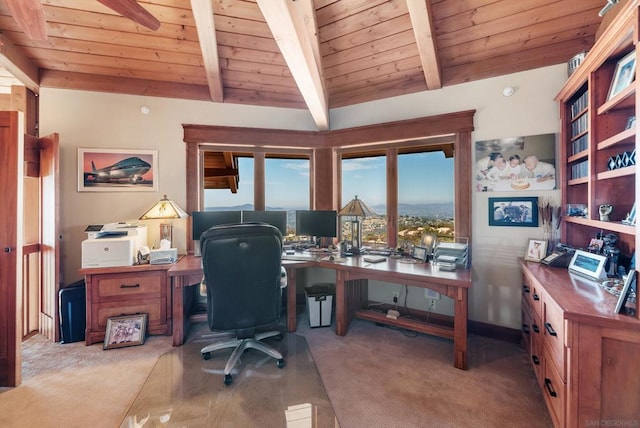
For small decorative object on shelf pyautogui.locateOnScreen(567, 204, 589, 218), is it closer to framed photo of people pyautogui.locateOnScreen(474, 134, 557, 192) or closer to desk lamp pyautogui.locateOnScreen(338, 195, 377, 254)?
framed photo of people pyautogui.locateOnScreen(474, 134, 557, 192)

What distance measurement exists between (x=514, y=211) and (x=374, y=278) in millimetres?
1498

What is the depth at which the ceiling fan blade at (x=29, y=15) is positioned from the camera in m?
1.65

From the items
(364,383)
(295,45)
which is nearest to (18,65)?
(295,45)

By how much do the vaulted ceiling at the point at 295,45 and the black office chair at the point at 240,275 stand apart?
5.09 feet

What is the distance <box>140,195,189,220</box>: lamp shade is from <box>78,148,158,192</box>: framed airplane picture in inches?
14.8

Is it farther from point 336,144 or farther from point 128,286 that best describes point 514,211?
point 128,286

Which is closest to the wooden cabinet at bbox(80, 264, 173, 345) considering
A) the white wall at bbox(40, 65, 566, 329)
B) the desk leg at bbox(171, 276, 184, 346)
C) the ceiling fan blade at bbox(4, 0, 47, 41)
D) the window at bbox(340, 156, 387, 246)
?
the desk leg at bbox(171, 276, 184, 346)

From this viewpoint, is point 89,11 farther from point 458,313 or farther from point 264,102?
point 458,313

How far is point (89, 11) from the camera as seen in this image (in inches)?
95.7

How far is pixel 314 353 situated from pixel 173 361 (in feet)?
3.92

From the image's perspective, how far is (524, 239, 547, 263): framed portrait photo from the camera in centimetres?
233

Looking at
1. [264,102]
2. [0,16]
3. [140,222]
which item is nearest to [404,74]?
[264,102]

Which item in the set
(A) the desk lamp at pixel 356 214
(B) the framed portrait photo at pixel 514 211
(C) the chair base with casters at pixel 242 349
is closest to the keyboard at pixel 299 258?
(A) the desk lamp at pixel 356 214

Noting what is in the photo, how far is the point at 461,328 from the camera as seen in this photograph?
2.18 m
